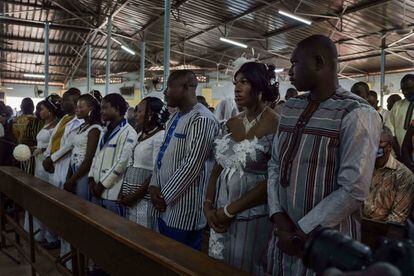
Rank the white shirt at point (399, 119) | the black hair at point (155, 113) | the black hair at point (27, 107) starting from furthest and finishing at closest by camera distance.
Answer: the black hair at point (27, 107) → the white shirt at point (399, 119) → the black hair at point (155, 113)

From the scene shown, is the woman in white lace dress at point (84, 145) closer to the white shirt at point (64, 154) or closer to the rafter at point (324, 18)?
the white shirt at point (64, 154)

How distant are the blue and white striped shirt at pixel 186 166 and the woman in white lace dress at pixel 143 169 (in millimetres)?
284

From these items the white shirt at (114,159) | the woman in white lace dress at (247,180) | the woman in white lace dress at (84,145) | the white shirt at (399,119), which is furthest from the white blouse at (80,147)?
the white shirt at (399,119)

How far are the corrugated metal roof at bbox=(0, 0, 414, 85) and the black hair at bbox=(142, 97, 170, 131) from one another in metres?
6.49

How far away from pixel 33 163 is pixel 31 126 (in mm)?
523

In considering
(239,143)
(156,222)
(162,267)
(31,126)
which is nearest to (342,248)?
(162,267)

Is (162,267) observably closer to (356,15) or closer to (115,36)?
(356,15)

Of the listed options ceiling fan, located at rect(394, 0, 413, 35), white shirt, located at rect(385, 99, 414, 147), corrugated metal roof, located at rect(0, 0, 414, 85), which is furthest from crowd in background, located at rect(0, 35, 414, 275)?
ceiling fan, located at rect(394, 0, 413, 35)

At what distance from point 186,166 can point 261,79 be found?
23.1 inches

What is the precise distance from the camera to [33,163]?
180 inches

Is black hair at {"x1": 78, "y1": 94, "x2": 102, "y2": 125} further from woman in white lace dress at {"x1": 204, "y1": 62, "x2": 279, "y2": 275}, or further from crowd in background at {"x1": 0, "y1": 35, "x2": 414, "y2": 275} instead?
woman in white lace dress at {"x1": 204, "y1": 62, "x2": 279, "y2": 275}

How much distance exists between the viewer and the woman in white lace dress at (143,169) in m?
2.62

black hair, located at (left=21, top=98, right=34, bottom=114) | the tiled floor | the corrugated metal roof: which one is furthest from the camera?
the corrugated metal roof

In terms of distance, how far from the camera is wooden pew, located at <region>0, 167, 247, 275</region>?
1.48 meters
